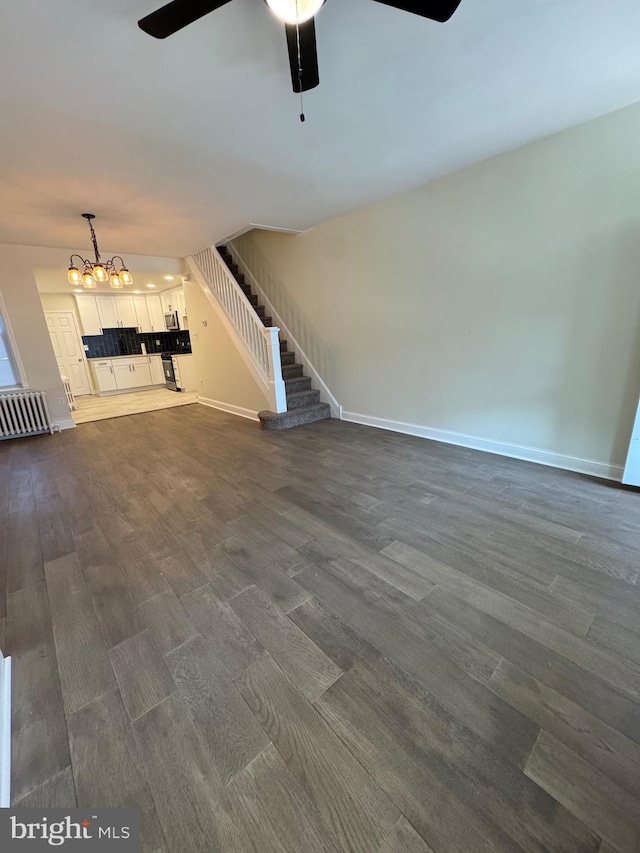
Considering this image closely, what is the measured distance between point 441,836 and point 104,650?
1365 millimetres

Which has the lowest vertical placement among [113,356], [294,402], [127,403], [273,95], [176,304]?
[127,403]

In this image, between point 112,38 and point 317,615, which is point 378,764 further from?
point 112,38

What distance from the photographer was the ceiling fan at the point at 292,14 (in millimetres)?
1137

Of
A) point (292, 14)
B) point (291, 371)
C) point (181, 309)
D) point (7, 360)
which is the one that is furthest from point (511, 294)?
point (181, 309)

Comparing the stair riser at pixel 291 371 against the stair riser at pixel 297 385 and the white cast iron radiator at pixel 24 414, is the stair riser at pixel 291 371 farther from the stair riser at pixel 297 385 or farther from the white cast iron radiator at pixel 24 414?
the white cast iron radiator at pixel 24 414

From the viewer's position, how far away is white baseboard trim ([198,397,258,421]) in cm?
530

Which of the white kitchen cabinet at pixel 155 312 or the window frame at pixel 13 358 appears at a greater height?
the white kitchen cabinet at pixel 155 312

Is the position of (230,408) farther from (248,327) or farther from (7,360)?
(7,360)

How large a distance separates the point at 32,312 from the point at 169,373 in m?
3.75

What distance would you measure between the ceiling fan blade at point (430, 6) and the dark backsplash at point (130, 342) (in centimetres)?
784

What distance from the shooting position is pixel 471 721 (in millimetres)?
1107

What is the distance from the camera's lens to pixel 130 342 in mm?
8758

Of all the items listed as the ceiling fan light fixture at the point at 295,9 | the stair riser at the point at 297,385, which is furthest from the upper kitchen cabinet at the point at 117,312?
the ceiling fan light fixture at the point at 295,9

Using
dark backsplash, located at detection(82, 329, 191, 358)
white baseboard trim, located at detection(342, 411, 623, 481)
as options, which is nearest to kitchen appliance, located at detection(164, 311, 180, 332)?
dark backsplash, located at detection(82, 329, 191, 358)
